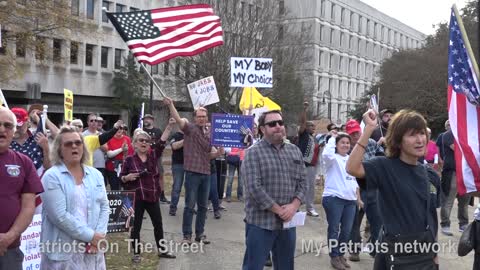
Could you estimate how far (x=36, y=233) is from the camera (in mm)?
5719

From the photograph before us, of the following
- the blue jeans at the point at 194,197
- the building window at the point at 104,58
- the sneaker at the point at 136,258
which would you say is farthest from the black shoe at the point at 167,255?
the building window at the point at 104,58

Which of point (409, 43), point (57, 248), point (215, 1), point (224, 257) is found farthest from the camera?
Answer: point (409, 43)

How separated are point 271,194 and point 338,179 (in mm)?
2129

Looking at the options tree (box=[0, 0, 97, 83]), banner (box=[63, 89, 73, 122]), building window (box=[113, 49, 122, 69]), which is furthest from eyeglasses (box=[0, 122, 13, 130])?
building window (box=[113, 49, 122, 69])

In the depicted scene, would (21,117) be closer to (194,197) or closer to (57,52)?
(194,197)

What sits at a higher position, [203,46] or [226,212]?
[203,46]

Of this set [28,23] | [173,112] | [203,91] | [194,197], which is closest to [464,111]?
[173,112]

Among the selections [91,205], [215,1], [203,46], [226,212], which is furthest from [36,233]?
Answer: [215,1]

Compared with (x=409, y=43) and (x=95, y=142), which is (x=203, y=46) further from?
(x=409, y=43)

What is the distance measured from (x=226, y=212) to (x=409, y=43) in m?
100

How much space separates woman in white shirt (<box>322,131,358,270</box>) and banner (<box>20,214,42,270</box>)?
3.47 meters

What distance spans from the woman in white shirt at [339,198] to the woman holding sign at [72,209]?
127 inches

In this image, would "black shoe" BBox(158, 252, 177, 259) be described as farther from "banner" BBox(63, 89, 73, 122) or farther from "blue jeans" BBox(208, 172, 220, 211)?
"banner" BBox(63, 89, 73, 122)

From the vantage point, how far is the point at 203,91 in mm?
11414
